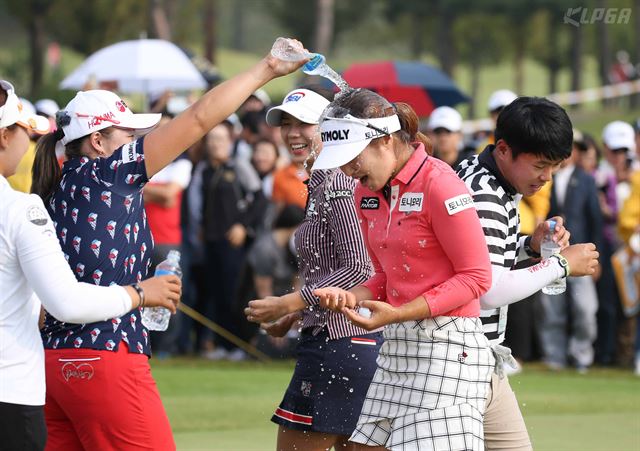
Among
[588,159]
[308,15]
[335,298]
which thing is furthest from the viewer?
[308,15]

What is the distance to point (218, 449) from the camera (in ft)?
28.0

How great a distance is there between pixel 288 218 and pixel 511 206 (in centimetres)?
792

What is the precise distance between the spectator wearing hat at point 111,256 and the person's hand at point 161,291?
53 cm

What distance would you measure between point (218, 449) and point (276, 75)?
13.1 ft

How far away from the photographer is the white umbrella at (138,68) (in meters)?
15.0

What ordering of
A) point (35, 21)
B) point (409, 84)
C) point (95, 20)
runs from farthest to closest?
point (95, 20) < point (35, 21) < point (409, 84)

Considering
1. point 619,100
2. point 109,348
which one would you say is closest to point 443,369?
point 109,348

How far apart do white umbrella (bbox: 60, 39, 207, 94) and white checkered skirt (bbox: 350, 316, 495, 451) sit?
34.1 feet

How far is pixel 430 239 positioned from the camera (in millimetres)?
4941

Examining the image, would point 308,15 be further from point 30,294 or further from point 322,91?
point 30,294

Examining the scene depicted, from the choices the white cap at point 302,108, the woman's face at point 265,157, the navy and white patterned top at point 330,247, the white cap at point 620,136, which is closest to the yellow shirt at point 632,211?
the white cap at point 620,136

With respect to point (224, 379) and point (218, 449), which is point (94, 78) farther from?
point (218, 449)

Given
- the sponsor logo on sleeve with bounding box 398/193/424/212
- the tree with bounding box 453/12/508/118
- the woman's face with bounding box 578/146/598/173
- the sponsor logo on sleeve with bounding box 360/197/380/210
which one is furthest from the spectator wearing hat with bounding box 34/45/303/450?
the tree with bounding box 453/12/508/118

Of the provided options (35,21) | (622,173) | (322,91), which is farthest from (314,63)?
(35,21)
